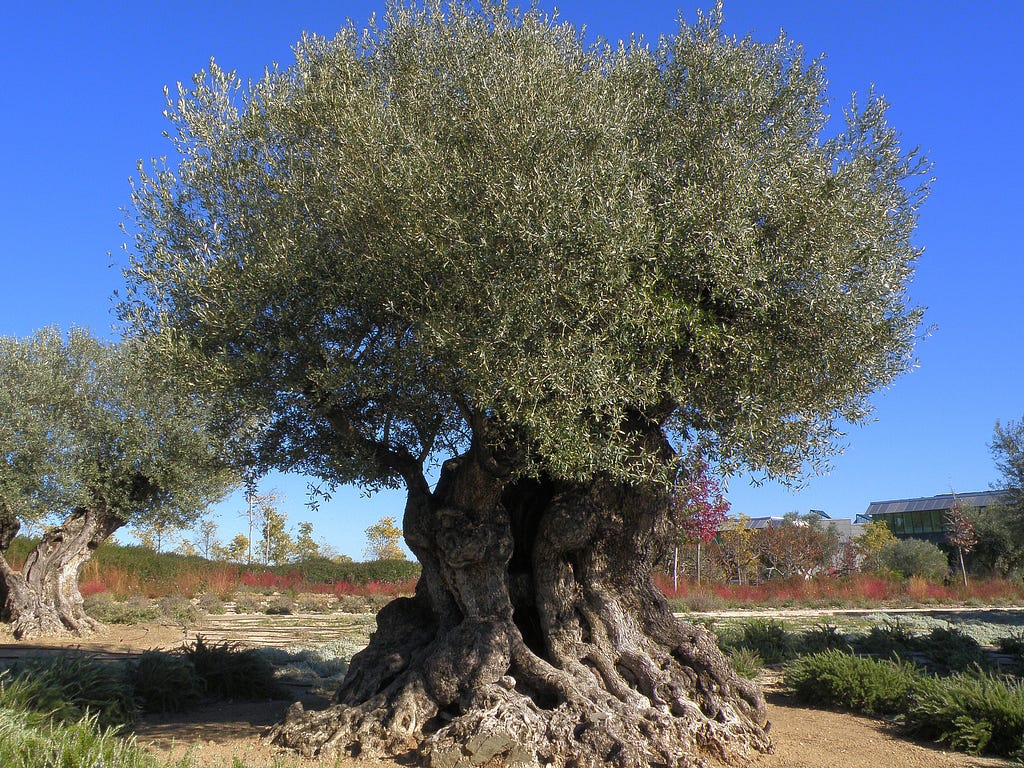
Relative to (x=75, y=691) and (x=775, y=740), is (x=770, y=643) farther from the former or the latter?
(x=75, y=691)

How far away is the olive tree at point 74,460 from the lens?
19.9 m

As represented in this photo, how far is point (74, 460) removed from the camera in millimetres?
20391

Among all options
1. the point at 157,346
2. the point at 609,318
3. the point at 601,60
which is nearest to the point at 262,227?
the point at 157,346

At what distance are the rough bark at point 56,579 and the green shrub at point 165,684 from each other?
10324mm

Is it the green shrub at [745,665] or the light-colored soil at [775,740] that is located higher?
the green shrub at [745,665]

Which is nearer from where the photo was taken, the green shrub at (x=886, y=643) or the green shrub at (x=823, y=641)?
the green shrub at (x=823, y=641)

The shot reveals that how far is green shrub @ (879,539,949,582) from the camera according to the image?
2116 inches

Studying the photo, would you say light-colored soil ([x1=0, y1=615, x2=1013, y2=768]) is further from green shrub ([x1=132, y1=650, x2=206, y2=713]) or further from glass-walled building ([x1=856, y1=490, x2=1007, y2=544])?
glass-walled building ([x1=856, y1=490, x2=1007, y2=544])

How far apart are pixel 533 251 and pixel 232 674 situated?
9.62 meters

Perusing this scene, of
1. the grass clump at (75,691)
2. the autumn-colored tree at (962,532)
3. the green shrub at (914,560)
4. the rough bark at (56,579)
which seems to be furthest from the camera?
the green shrub at (914,560)

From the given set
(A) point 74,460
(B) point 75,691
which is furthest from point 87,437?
(B) point 75,691

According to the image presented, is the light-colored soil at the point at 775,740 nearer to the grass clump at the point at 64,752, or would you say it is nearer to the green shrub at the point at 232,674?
the green shrub at the point at 232,674

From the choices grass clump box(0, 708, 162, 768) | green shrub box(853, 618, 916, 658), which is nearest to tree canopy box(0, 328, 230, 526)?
grass clump box(0, 708, 162, 768)

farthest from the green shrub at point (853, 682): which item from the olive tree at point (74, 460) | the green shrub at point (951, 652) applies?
the olive tree at point (74, 460)
